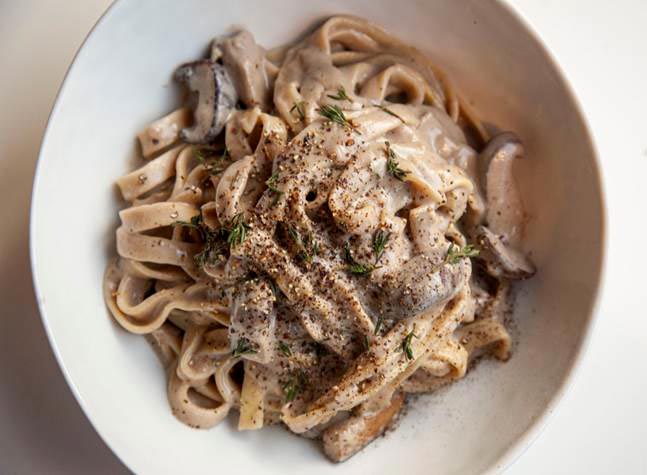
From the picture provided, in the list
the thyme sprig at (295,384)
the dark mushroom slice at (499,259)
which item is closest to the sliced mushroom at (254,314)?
the thyme sprig at (295,384)

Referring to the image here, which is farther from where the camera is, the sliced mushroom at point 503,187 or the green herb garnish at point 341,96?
the sliced mushroom at point 503,187

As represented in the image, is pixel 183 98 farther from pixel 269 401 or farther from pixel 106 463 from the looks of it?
pixel 106 463

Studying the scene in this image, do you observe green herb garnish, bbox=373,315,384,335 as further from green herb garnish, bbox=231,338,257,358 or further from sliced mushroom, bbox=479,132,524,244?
sliced mushroom, bbox=479,132,524,244

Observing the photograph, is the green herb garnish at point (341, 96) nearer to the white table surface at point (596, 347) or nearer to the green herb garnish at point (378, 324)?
the green herb garnish at point (378, 324)

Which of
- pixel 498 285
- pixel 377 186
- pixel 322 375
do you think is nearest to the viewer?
pixel 377 186

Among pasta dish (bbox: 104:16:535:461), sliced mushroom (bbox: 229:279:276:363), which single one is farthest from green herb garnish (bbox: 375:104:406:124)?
sliced mushroom (bbox: 229:279:276:363)

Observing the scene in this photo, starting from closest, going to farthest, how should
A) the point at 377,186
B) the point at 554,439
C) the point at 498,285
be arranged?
1. the point at 377,186
2. the point at 498,285
3. the point at 554,439

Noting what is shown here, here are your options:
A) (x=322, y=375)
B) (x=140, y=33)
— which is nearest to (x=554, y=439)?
(x=322, y=375)
